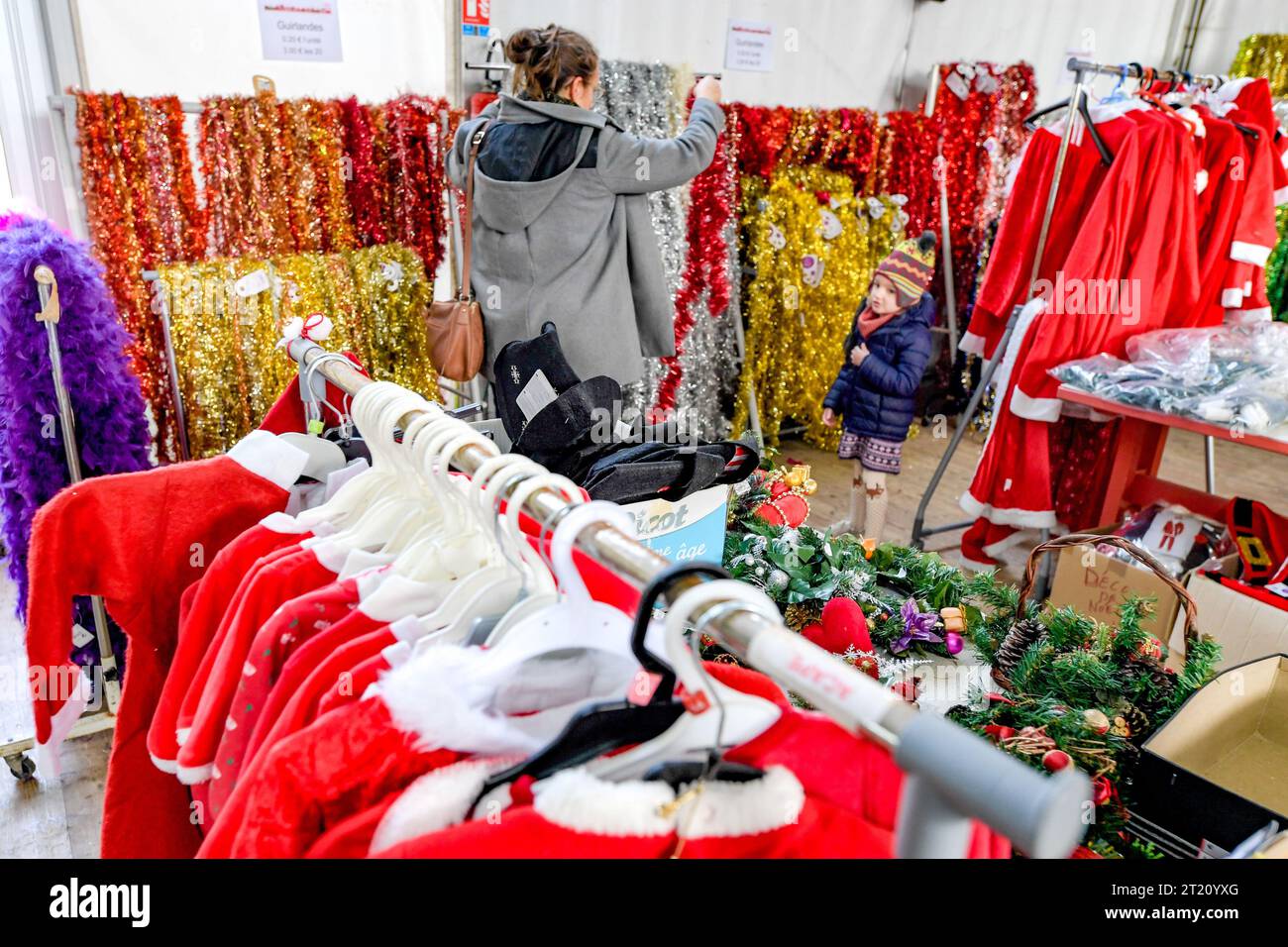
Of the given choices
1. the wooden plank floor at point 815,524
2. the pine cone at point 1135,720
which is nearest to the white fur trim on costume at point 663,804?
the pine cone at point 1135,720

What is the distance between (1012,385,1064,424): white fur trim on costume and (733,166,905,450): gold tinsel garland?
1.20 m

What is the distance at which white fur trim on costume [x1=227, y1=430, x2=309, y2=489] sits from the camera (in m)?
1.27

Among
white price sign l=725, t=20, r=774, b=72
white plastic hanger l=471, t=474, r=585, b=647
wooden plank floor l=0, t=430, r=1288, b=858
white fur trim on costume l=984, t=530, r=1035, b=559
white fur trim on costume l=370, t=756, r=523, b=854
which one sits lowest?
wooden plank floor l=0, t=430, r=1288, b=858

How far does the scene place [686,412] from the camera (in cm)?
418

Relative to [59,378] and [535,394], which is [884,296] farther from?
[59,378]

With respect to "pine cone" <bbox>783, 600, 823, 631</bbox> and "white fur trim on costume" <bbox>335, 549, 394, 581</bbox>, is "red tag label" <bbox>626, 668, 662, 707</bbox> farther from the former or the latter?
"pine cone" <bbox>783, 600, 823, 631</bbox>

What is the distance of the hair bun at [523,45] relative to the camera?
2.43 m

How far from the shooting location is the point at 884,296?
3.22 metres

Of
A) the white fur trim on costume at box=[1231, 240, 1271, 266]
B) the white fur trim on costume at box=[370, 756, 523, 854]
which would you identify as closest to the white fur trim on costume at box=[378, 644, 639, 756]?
the white fur trim on costume at box=[370, 756, 523, 854]

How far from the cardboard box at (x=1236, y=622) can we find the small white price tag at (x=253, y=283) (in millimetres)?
2926

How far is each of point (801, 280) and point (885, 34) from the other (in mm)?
1450

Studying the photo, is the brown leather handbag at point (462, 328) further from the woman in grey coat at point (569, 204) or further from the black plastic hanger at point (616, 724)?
the black plastic hanger at point (616, 724)
